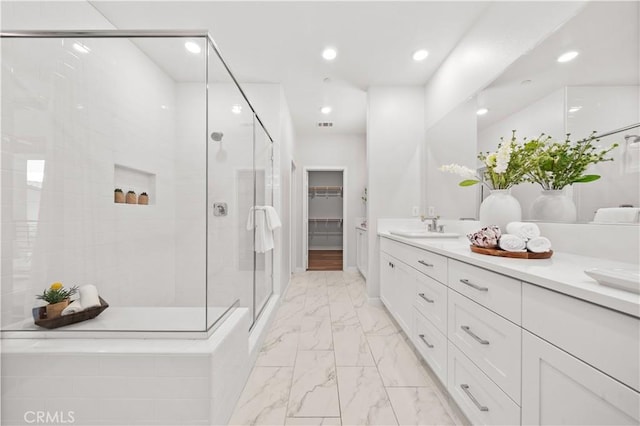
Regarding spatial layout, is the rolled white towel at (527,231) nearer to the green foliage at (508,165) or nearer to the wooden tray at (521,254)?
the wooden tray at (521,254)

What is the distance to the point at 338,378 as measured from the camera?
1650mm

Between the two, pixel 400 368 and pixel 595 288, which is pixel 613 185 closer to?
pixel 595 288

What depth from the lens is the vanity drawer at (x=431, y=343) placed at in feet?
4.70

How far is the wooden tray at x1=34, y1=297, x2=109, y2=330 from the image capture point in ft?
3.94

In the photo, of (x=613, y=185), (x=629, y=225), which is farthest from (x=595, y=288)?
(x=613, y=185)

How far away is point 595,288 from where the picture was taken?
67cm

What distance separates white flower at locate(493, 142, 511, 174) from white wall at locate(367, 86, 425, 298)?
163cm

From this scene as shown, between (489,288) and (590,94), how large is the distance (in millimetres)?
1060

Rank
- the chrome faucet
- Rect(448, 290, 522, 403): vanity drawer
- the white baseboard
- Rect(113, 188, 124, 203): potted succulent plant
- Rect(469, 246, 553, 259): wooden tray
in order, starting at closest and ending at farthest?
Rect(448, 290, 522, 403): vanity drawer
Rect(469, 246, 553, 259): wooden tray
Rect(113, 188, 124, 203): potted succulent plant
the chrome faucet
the white baseboard

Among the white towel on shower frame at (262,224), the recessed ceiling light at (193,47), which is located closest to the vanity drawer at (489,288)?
the white towel on shower frame at (262,224)

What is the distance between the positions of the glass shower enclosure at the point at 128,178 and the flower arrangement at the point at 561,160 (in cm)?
182

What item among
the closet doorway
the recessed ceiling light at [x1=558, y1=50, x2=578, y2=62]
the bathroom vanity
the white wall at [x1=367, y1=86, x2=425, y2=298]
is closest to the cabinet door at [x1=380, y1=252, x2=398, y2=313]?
the white wall at [x1=367, y1=86, x2=425, y2=298]

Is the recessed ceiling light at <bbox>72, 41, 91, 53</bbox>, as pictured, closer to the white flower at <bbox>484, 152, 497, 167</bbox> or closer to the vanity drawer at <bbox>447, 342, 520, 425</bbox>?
the white flower at <bbox>484, 152, 497, 167</bbox>

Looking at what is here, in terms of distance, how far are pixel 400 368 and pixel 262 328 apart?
3.53 ft
